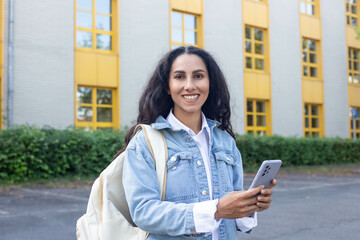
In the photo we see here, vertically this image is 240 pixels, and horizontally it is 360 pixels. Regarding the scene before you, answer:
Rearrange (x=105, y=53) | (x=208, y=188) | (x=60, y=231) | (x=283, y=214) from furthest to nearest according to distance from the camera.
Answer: (x=105, y=53) < (x=283, y=214) < (x=60, y=231) < (x=208, y=188)

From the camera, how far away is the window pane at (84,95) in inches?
580

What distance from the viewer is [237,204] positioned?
1.84 metres

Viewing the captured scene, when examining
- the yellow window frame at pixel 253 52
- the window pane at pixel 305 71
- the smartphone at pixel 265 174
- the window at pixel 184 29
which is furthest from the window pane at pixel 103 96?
the smartphone at pixel 265 174

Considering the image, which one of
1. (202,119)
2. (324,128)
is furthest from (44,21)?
(324,128)

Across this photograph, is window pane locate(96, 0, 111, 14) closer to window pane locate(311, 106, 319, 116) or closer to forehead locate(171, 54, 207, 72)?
window pane locate(311, 106, 319, 116)

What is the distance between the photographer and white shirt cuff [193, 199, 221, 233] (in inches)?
73.3

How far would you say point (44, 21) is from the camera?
13828mm

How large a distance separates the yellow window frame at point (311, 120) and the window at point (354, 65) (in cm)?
324

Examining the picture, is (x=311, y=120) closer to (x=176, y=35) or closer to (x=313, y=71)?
(x=313, y=71)

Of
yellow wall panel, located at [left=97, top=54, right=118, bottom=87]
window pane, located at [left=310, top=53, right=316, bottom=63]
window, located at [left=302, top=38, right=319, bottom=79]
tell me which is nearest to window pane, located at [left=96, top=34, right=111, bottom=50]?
yellow wall panel, located at [left=97, top=54, right=118, bottom=87]

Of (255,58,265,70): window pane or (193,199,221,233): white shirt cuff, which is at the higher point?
(255,58,265,70): window pane

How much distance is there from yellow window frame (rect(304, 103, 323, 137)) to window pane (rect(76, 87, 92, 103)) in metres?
11.6

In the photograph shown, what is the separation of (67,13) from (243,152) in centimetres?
788

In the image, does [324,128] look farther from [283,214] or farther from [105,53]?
[283,214]
